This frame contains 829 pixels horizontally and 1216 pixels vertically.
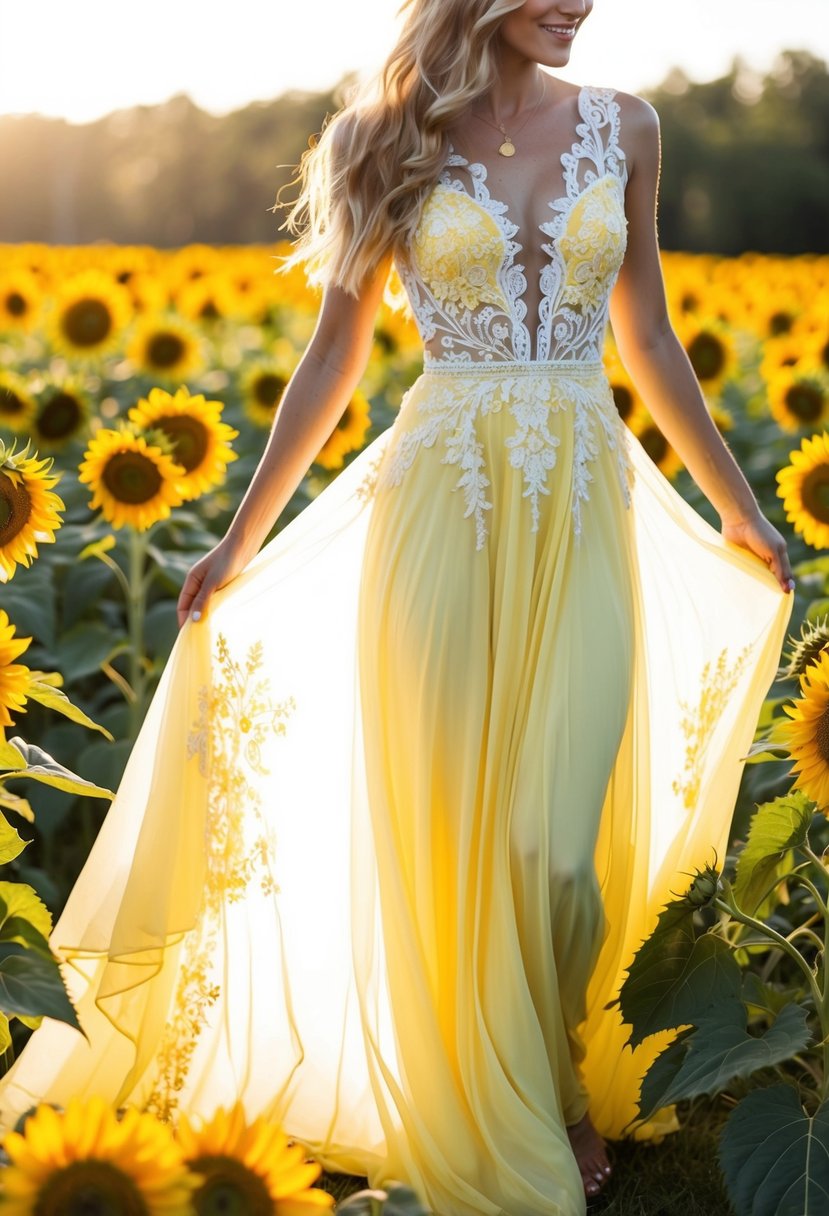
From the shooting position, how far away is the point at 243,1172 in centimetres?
147

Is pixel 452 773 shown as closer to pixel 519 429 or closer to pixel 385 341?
pixel 519 429

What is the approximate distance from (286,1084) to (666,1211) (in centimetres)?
80

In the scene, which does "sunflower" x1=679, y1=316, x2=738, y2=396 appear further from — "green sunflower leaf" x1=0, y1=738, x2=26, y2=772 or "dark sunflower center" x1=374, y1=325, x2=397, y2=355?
"green sunflower leaf" x1=0, y1=738, x2=26, y2=772

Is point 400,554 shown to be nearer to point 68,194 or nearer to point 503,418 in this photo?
point 503,418

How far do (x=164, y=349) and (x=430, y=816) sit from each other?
4.04 metres

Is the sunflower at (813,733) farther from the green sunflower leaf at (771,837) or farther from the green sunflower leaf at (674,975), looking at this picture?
the green sunflower leaf at (674,975)

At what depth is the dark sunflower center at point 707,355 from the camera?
6.60 meters

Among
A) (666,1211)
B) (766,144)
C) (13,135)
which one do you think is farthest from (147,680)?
(766,144)

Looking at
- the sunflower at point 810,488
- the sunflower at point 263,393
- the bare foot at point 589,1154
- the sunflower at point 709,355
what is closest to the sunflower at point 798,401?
the sunflower at point 709,355

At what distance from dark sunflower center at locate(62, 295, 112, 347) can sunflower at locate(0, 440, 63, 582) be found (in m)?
4.22

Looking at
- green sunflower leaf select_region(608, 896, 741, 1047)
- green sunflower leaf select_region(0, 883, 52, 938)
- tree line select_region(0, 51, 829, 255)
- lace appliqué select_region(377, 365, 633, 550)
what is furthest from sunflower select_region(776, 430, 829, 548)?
tree line select_region(0, 51, 829, 255)

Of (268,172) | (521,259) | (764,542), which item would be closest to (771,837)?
(764,542)

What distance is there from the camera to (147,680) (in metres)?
5.06

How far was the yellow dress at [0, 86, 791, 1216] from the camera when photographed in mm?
2906
